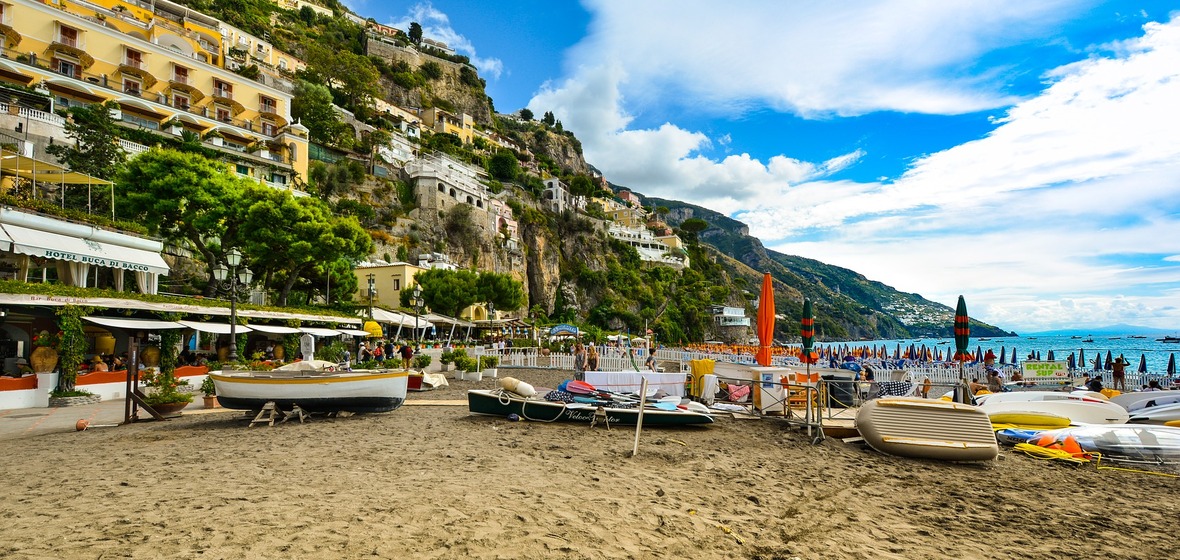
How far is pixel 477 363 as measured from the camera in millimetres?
20094

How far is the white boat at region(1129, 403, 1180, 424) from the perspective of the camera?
11.7 m

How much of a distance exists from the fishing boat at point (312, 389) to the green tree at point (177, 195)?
1654 cm

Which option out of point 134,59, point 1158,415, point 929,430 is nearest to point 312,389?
point 929,430

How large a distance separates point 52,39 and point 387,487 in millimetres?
49219

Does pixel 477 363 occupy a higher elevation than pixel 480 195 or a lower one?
lower

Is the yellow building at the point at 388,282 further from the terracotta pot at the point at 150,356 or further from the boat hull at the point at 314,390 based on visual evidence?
the boat hull at the point at 314,390

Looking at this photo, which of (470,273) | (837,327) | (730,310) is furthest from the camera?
(837,327)

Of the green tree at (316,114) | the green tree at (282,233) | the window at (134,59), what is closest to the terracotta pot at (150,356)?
the green tree at (282,233)

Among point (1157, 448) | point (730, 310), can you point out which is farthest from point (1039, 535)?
point (730, 310)

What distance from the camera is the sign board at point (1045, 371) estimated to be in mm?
20219

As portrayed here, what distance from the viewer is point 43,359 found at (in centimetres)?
1253

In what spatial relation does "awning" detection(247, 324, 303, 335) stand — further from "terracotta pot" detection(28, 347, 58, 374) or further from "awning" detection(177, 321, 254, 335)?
"terracotta pot" detection(28, 347, 58, 374)

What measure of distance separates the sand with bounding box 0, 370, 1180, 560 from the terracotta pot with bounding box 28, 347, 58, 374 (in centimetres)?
469

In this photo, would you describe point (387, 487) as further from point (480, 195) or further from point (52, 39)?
point (480, 195)
